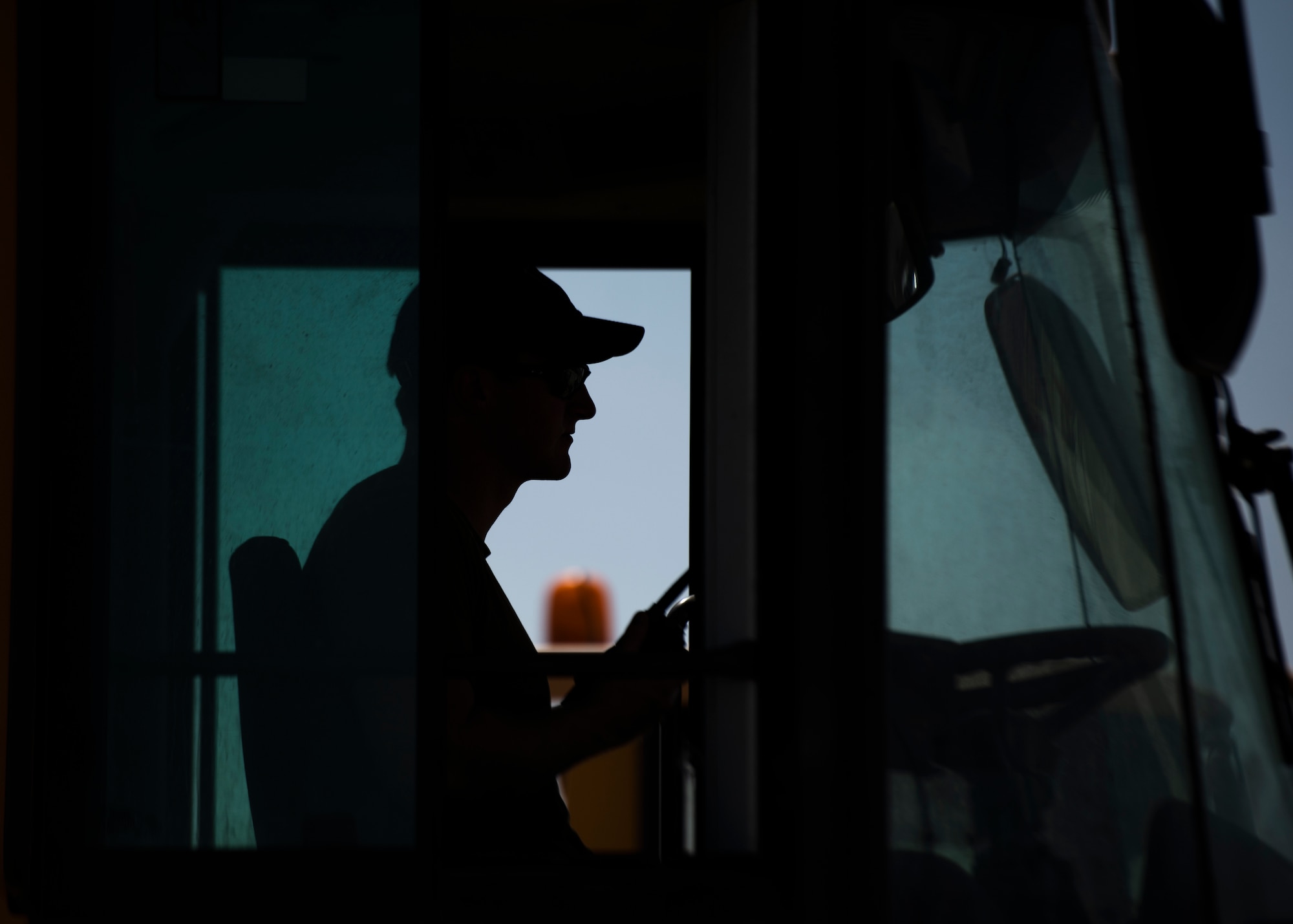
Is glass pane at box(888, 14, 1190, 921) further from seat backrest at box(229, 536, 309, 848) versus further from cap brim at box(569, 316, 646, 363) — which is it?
cap brim at box(569, 316, 646, 363)

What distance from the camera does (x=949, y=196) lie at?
1470 mm

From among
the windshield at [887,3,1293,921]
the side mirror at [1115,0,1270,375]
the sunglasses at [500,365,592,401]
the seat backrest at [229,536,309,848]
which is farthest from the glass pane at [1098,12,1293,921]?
the sunglasses at [500,365,592,401]

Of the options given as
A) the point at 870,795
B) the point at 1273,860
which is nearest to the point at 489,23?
the point at 870,795

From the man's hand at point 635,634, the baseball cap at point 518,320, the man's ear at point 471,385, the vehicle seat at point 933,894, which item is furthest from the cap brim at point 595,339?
the vehicle seat at point 933,894

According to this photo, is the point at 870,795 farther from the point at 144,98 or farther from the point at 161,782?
the point at 144,98

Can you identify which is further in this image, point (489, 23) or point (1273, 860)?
point (489, 23)

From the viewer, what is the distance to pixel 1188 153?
1.15 m

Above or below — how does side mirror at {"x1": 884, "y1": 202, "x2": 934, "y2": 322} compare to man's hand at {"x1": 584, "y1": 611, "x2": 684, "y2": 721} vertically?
above

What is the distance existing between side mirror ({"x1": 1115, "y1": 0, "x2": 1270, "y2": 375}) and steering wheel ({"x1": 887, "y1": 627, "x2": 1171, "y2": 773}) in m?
0.38

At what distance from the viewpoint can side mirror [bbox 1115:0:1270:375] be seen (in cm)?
114

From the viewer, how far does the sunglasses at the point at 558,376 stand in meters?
2.28

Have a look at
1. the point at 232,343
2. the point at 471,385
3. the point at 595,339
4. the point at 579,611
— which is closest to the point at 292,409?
the point at 232,343

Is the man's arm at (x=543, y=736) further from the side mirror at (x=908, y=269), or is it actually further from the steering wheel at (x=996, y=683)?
the side mirror at (x=908, y=269)

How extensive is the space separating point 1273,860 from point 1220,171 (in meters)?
0.78
